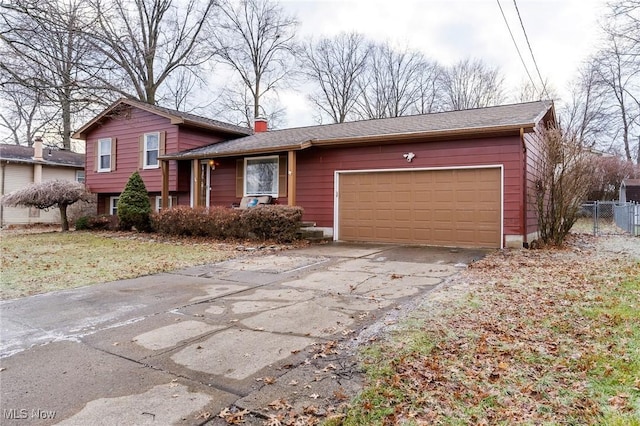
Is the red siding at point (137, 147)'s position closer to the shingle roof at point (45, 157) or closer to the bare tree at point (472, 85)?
the shingle roof at point (45, 157)

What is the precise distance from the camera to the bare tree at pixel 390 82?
1156 inches

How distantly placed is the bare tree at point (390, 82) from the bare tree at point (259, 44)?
6.43m

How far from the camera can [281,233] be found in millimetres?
Answer: 10305

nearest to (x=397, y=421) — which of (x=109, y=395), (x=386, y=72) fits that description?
(x=109, y=395)

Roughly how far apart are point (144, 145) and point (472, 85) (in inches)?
908

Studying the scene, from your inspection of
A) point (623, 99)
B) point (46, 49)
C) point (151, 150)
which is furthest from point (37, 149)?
point (623, 99)

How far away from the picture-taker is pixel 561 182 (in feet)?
30.3

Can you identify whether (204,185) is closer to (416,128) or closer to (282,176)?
(282,176)

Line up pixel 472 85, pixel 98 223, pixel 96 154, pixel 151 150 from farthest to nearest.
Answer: pixel 472 85, pixel 96 154, pixel 151 150, pixel 98 223

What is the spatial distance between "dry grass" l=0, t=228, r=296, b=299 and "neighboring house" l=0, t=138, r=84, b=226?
8.88 metres

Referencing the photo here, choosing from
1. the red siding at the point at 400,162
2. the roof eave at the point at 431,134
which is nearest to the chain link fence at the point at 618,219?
the red siding at the point at 400,162

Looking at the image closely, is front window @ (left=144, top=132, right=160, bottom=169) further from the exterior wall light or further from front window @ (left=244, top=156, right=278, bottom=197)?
the exterior wall light

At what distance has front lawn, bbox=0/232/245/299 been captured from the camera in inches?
239

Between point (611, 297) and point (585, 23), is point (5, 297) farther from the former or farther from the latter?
point (585, 23)
